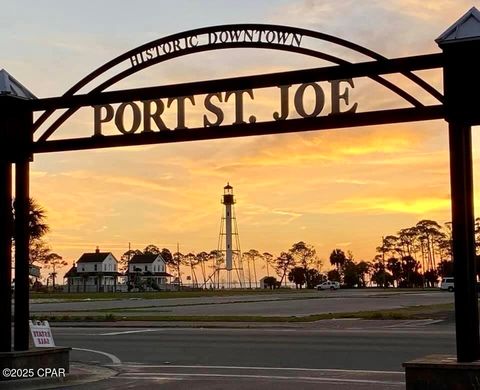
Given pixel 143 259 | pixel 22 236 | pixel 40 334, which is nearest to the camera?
pixel 22 236

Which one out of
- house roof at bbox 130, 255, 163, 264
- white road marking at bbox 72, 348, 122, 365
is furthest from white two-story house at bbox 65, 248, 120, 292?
white road marking at bbox 72, 348, 122, 365

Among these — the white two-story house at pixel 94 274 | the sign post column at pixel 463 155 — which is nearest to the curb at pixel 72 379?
the sign post column at pixel 463 155

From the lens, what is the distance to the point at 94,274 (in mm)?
144375

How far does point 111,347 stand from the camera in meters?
21.8

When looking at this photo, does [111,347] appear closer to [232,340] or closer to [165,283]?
[232,340]

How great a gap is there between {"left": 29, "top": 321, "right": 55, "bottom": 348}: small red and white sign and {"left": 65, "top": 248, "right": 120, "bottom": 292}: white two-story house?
388 feet

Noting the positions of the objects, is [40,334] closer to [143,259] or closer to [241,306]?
[241,306]

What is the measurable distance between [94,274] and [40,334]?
13333cm

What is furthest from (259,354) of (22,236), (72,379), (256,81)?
(256,81)

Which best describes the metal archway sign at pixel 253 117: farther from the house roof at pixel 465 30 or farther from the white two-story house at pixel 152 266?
the white two-story house at pixel 152 266

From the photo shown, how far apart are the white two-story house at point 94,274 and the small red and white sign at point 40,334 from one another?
4658 inches

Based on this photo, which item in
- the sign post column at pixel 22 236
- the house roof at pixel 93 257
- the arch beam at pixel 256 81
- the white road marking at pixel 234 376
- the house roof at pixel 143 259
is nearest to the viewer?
the arch beam at pixel 256 81

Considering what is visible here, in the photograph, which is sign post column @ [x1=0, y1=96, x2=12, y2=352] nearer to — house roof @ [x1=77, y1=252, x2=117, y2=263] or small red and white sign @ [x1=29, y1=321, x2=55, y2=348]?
small red and white sign @ [x1=29, y1=321, x2=55, y2=348]

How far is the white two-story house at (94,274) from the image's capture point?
460 ft
